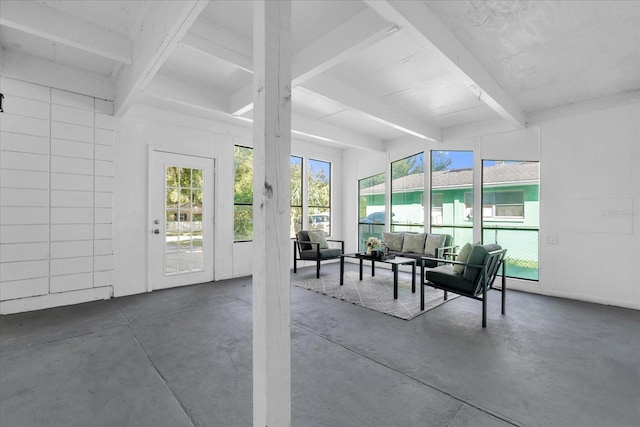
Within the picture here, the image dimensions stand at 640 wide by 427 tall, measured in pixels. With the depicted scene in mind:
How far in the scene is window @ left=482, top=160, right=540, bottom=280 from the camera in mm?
4715

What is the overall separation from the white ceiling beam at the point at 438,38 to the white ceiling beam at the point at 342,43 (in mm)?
156

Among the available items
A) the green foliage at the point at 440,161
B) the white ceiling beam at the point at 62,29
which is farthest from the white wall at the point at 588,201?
the white ceiling beam at the point at 62,29

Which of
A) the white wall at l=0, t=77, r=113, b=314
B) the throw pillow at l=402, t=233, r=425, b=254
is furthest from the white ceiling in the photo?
the throw pillow at l=402, t=233, r=425, b=254

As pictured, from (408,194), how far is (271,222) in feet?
18.0

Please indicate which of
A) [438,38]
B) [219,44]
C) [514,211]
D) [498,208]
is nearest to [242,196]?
[219,44]

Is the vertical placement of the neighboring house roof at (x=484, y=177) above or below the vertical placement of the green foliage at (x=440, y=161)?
below

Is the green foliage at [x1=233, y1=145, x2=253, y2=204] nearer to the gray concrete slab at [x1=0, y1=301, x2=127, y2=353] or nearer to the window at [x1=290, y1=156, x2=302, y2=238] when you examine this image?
the window at [x1=290, y1=156, x2=302, y2=238]

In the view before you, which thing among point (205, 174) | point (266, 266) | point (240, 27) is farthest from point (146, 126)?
point (266, 266)

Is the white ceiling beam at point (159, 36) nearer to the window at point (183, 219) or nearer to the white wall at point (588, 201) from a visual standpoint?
the window at point (183, 219)

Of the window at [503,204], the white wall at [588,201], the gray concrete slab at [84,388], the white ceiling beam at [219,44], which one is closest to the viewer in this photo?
the gray concrete slab at [84,388]

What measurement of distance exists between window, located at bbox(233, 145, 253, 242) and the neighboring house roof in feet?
9.97

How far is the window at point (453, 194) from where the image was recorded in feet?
17.6

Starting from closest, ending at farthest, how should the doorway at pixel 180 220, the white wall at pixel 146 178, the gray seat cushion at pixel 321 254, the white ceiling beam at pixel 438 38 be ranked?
the white ceiling beam at pixel 438 38 < the white wall at pixel 146 178 < the doorway at pixel 180 220 < the gray seat cushion at pixel 321 254

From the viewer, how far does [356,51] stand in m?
2.49
